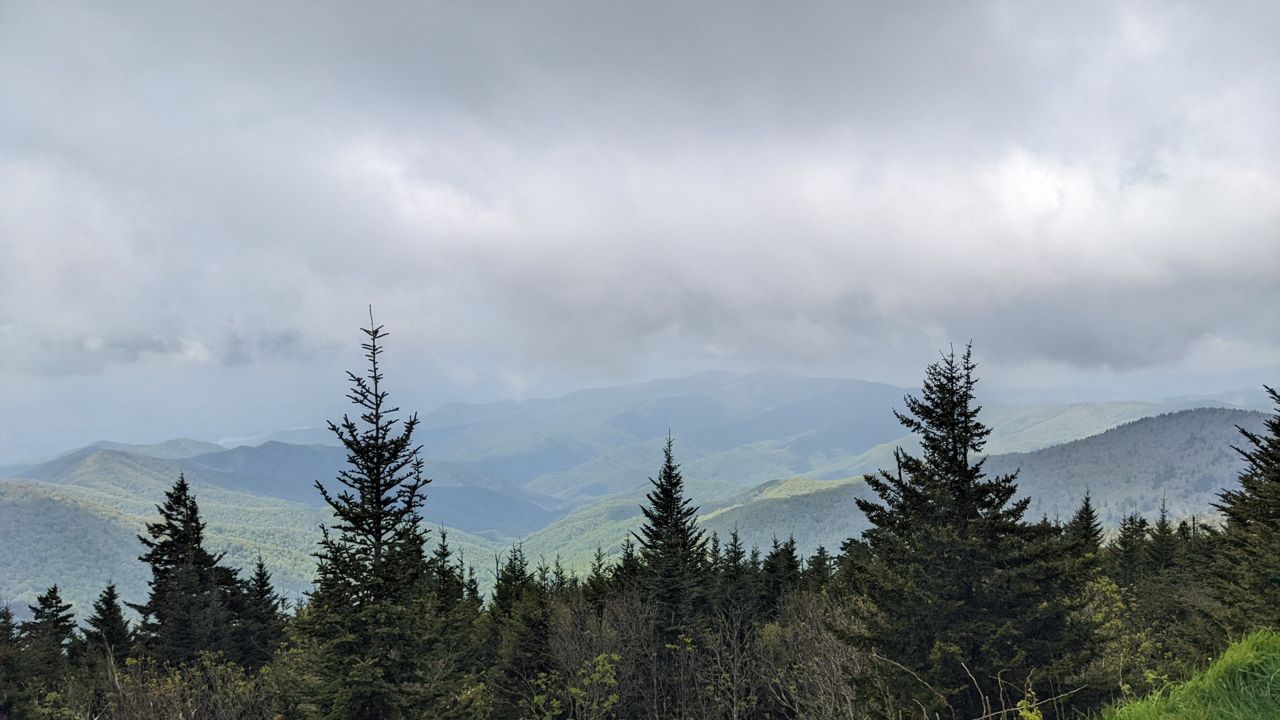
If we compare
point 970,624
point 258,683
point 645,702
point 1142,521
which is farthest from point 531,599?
point 1142,521

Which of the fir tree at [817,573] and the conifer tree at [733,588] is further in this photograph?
the fir tree at [817,573]

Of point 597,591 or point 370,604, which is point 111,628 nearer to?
point 597,591

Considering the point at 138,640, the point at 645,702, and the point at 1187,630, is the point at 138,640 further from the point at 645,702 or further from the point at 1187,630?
the point at 1187,630

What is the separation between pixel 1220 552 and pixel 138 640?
64.9 meters

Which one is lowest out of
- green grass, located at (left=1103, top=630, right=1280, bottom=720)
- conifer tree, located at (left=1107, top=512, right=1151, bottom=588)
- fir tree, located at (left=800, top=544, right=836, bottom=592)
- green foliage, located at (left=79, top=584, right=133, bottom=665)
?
conifer tree, located at (left=1107, top=512, right=1151, bottom=588)

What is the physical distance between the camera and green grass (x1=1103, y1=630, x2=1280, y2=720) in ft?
14.9

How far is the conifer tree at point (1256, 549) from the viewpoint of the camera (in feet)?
75.0

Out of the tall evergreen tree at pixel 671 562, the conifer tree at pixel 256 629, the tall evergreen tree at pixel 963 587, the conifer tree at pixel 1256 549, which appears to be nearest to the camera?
the tall evergreen tree at pixel 963 587

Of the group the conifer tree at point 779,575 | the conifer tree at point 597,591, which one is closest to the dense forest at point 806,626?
the conifer tree at point 597,591

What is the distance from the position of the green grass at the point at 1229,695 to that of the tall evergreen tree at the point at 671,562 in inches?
1408

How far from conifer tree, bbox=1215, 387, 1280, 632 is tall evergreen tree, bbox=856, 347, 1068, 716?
268 inches

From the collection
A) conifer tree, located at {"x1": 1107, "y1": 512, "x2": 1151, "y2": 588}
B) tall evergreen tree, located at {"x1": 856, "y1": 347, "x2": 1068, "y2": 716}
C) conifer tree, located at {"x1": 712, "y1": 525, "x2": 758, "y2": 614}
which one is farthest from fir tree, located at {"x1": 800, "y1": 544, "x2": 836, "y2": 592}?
tall evergreen tree, located at {"x1": 856, "y1": 347, "x2": 1068, "y2": 716}

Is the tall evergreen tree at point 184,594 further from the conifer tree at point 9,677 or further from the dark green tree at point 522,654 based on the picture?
the dark green tree at point 522,654

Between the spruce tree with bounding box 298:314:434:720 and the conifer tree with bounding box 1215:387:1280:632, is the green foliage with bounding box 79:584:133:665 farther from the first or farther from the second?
the conifer tree with bounding box 1215:387:1280:632
